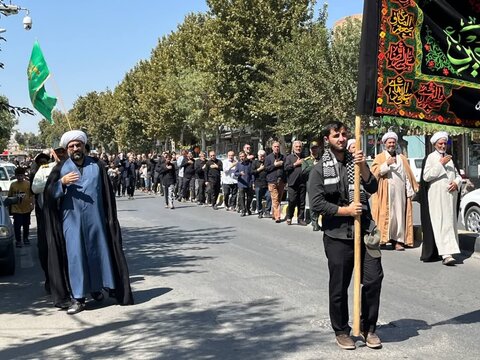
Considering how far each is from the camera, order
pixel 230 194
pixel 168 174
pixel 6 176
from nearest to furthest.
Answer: pixel 230 194 < pixel 168 174 < pixel 6 176

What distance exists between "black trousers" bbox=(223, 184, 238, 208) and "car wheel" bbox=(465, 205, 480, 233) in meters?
7.84

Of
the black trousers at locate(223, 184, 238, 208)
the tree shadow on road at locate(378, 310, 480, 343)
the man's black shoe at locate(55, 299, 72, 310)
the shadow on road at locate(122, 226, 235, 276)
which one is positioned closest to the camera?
the tree shadow on road at locate(378, 310, 480, 343)

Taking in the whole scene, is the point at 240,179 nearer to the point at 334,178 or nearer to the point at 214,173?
the point at 214,173

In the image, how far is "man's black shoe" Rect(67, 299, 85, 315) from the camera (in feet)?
21.0

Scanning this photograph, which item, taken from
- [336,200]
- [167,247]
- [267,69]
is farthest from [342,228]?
[267,69]

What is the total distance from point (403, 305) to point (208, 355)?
8.29 ft

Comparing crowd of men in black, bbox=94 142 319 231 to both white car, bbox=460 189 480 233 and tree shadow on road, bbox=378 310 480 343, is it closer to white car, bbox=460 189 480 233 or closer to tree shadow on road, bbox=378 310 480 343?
white car, bbox=460 189 480 233

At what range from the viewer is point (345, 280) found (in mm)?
4938

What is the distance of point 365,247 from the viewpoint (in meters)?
4.90

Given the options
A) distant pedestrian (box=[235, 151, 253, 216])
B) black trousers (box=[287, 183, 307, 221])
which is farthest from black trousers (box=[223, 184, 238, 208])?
black trousers (box=[287, 183, 307, 221])

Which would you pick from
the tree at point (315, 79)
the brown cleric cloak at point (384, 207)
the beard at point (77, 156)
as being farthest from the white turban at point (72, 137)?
the tree at point (315, 79)

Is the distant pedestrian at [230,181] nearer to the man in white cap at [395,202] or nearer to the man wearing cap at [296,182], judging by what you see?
the man wearing cap at [296,182]

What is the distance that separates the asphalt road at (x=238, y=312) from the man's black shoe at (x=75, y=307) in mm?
84

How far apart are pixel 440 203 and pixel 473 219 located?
119 inches
